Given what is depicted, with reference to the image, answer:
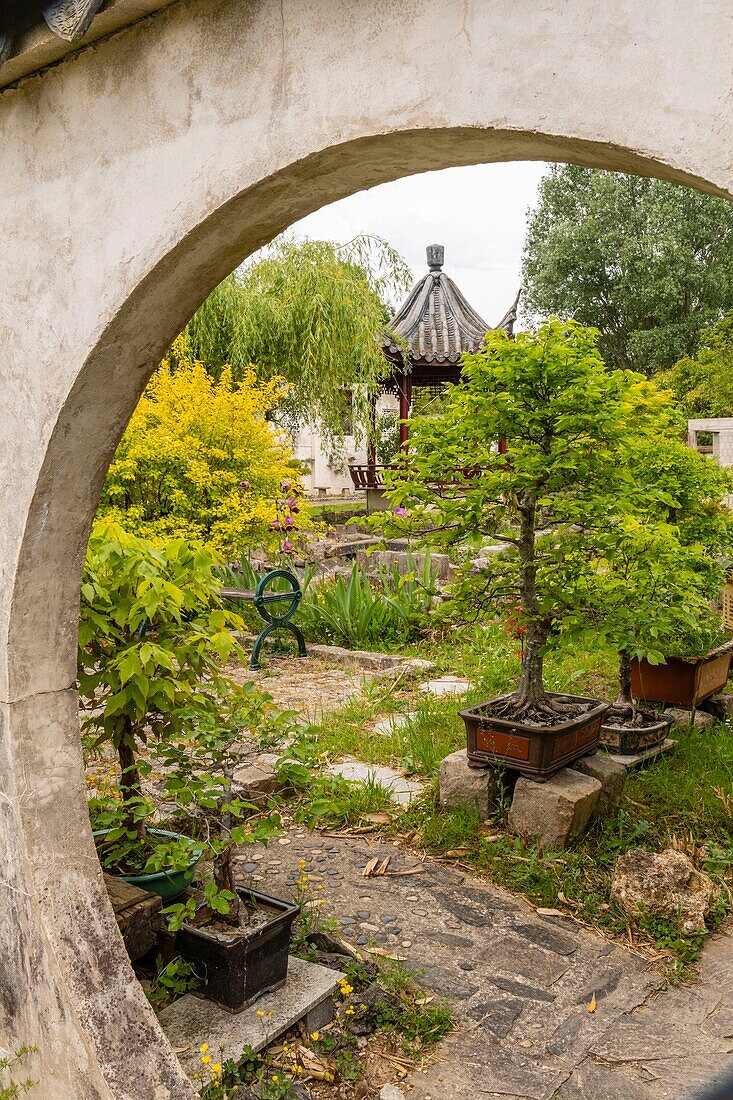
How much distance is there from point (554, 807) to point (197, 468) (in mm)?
4738

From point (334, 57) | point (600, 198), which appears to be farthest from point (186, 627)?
point (600, 198)

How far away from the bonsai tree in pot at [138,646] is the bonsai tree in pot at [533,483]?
1078mm

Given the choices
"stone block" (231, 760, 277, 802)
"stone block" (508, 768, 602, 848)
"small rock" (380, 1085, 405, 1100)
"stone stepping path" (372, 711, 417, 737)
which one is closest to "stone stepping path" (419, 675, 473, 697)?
"stone stepping path" (372, 711, 417, 737)

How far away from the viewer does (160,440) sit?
23.7 feet

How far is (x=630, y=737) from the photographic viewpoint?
4113 millimetres

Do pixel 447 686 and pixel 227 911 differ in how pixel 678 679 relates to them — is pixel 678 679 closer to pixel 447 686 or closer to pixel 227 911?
pixel 447 686

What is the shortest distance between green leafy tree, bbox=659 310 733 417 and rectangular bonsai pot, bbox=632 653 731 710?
6729 millimetres

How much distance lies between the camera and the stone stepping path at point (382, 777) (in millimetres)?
4102

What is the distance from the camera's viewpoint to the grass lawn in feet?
10.3

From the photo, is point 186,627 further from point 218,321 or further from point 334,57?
point 218,321

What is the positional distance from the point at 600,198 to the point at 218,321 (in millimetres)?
10313

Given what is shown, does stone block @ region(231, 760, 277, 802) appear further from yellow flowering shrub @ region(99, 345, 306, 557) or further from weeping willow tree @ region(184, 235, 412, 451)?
weeping willow tree @ region(184, 235, 412, 451)

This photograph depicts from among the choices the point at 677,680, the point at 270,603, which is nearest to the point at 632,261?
the point at 270,603

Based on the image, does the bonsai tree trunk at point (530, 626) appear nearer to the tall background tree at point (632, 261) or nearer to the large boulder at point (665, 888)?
the large boulder at point (665, 888)
